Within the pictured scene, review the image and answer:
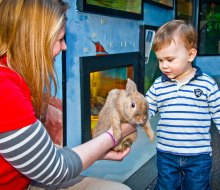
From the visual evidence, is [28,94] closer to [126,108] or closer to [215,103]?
[126,108]

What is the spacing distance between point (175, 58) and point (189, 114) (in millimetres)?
322

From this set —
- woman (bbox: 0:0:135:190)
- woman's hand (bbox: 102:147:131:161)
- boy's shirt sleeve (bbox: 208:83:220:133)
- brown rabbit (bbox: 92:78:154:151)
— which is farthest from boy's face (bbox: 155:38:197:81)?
woman (bbox: 0:0:135:190)

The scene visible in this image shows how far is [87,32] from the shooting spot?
2355mm

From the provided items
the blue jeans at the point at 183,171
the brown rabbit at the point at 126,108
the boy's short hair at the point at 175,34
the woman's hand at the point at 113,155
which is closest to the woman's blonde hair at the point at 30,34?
the brown rabbit at the point at 126,108

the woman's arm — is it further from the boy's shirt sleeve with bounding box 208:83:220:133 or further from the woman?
the boy's shirt sleeve with bounding box 208:83:220:133

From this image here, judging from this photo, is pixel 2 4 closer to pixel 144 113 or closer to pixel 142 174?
pixel 144 113

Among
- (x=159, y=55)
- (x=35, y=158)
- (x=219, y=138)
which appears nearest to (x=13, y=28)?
(x=35, y=158)

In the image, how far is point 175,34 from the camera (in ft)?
5.97

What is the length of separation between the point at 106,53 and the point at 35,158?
1.75 m

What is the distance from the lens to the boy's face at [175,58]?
1785 mm

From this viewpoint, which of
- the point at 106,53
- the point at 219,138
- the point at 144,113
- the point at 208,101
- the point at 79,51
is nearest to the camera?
the point at 144,113

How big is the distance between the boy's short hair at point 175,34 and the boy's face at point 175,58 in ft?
0.08

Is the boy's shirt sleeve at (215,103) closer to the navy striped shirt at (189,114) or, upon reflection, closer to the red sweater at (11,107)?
the navy striped shirt at (189,114)

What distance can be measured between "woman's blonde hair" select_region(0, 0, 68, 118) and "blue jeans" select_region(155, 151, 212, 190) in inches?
40.6
